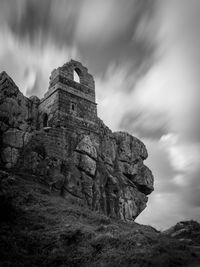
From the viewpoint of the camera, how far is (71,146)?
3055 centimetres

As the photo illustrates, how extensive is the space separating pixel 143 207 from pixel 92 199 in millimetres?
12212

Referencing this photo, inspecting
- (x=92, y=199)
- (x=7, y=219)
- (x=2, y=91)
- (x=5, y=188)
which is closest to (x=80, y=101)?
(x=2, y=91)

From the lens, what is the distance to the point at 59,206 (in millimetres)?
20734

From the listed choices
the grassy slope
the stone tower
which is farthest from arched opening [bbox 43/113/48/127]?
the grassy slope

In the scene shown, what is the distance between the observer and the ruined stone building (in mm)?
26750

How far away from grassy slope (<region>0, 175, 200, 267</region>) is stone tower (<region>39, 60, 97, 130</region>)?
1254cm

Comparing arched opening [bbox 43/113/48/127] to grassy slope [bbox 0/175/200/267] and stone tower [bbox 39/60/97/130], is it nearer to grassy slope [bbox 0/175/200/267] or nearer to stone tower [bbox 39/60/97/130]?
stone tower [bbox 39/60/97/130]

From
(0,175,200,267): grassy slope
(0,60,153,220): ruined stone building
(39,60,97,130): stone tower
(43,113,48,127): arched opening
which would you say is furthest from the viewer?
(43,113,48,127): arched opening

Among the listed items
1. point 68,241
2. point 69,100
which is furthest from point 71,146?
point 68,241

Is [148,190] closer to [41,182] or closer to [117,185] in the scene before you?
[117,185]

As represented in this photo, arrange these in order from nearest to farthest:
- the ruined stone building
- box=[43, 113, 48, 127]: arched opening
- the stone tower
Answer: the ruined stone building → the stone tower → box=[43, 113, 48, 127]: arched opening

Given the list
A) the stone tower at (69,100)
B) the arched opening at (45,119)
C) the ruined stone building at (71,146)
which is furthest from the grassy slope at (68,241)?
the arched opening at (45,119)

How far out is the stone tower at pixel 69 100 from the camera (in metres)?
31.9

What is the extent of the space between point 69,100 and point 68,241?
65.1 feet
